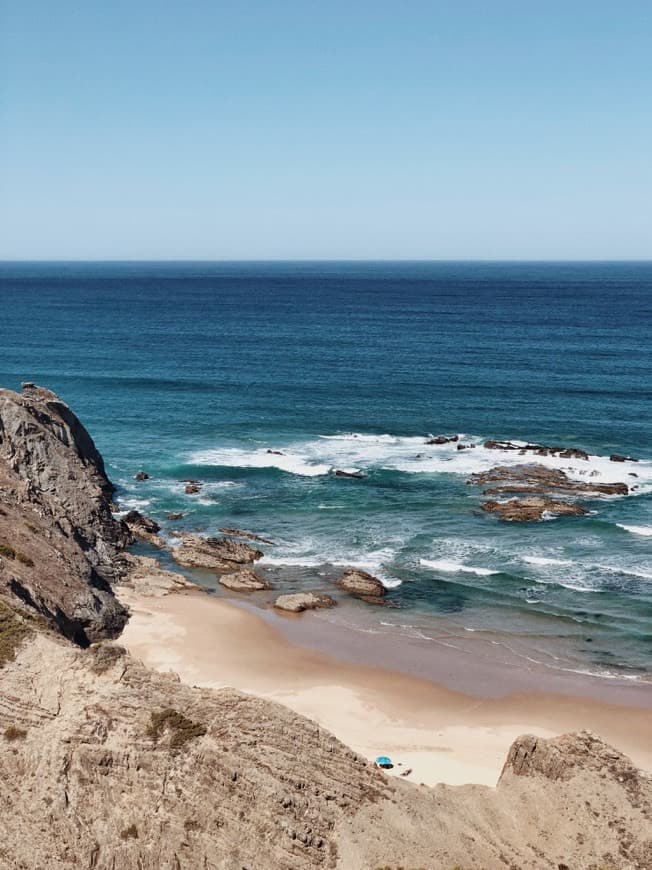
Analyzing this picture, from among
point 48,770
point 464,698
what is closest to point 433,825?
point 48,770

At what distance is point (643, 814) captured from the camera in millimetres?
23266

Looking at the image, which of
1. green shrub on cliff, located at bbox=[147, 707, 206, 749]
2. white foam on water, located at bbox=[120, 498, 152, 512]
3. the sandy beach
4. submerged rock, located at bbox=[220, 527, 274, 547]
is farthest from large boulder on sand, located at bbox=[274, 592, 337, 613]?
green shrub on cliff, located at bbox=[147, 707, 206, 749]

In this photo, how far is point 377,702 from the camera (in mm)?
39531

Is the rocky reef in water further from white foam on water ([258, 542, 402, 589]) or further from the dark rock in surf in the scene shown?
the dark rock in surf

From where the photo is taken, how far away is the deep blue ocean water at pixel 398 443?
163ft

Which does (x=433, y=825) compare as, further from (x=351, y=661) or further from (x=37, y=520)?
(x=37, y=520)

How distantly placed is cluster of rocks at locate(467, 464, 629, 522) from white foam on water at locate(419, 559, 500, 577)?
870 cm

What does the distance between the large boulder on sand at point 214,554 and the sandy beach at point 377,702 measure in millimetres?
6848

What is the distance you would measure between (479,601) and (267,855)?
3002cm

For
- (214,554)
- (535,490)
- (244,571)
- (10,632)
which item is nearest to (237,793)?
(10,632)

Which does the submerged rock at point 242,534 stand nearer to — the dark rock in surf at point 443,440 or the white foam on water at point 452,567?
the white foam on water at point 452,567

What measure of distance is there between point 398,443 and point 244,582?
33134 millimetres

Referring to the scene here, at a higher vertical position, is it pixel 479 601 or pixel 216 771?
pixel 216 771

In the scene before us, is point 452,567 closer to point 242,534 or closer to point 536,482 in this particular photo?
point 242,534
